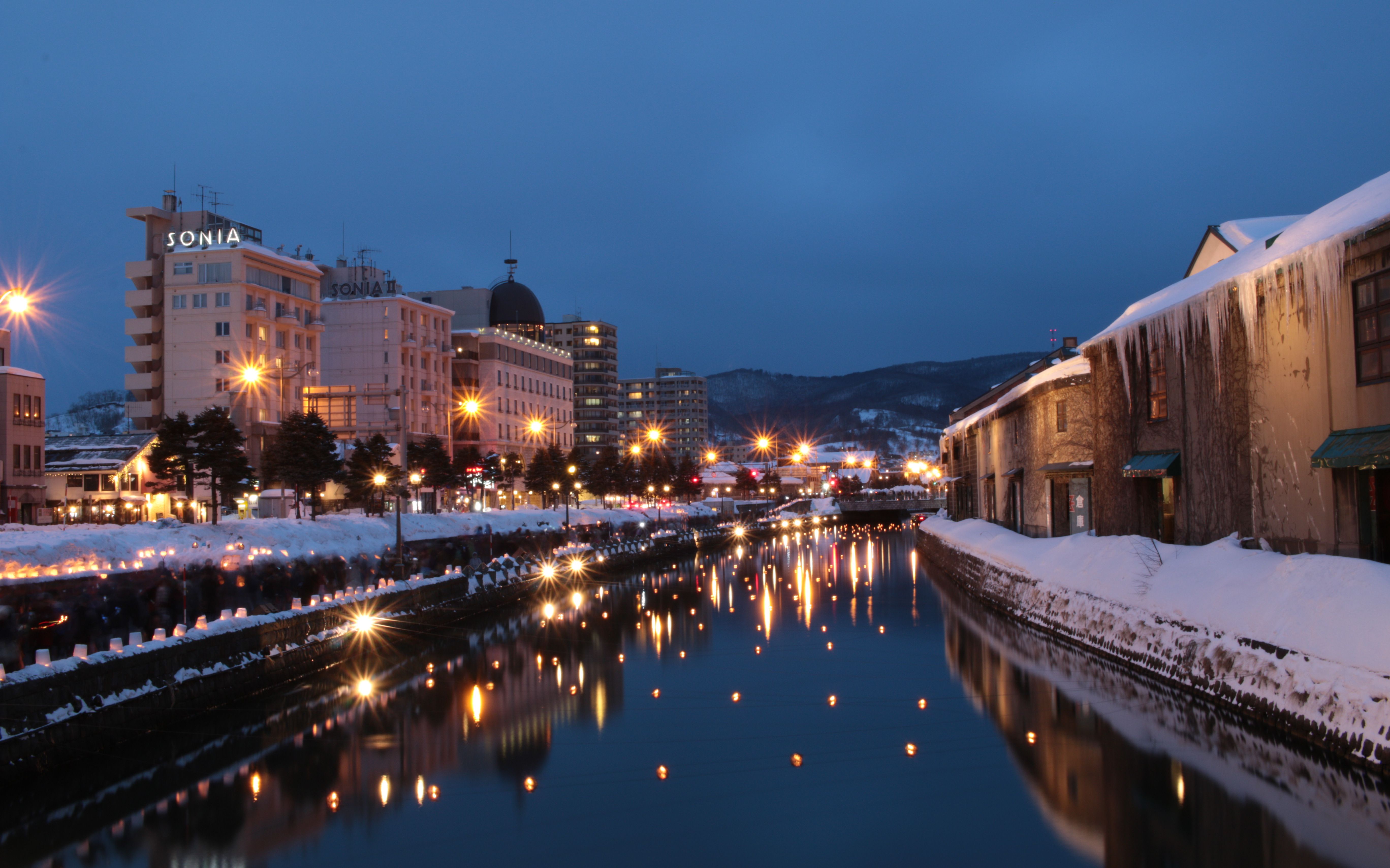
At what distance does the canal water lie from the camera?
1336 cm

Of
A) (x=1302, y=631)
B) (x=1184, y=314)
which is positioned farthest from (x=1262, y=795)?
(x=1184, y=314)

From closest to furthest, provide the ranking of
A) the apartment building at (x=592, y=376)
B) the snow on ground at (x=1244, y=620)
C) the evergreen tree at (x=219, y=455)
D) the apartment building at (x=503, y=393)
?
the snow on ground at (x=1244, y=620), the evergreen tree at (x=219, y=455), the apartment building at (x=503, y=393), the apartment building at (x=592, y=376)

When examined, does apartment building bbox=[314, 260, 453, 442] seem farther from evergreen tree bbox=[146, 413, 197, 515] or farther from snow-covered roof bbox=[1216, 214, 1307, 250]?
snow-covered roof bbox=[1216, 214, 1307, 250]

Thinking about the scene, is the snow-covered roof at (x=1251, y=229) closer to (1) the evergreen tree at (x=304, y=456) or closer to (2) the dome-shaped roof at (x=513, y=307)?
(1) the evergreen tree at (x=304, y=456)

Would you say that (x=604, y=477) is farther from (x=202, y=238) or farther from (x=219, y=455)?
(x=219, y=455)

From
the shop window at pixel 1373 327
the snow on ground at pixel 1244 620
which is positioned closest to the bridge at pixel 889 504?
the snow on ground at pixel 1244 620

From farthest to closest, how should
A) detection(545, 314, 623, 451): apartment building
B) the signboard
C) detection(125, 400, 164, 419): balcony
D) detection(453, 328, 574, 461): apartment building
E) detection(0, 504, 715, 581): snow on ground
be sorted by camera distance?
detection(545, 314, 623, 451): apartment building
detection(453, 328, 574, 461): apartment building
the signboard
detection(125, 400, 164, 419): balcony
detection(0, 504, 715, 581): snow on ground

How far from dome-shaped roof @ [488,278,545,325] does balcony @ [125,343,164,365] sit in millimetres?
57312

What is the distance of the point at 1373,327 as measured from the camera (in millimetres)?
17703

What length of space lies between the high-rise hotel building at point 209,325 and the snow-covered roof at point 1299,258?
6452 cm

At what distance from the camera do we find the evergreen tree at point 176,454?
44062mm

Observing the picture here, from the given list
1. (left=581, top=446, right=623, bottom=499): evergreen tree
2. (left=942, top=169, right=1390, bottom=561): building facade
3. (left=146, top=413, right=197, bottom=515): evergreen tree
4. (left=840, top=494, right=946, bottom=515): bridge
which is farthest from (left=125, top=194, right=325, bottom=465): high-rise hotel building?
(left=840, top=494, right=946, bottom=515): bridge

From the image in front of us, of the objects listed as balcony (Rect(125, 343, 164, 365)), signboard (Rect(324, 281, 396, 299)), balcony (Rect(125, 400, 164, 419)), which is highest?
signboard (Rect(324, 281, 396, 299))

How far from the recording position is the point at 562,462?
81.9 m
